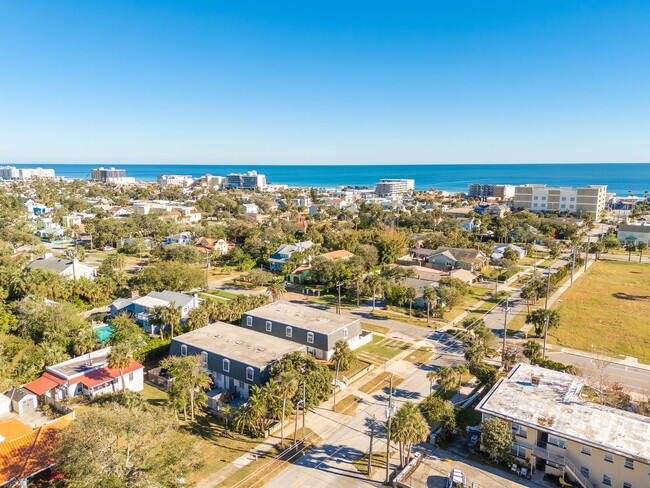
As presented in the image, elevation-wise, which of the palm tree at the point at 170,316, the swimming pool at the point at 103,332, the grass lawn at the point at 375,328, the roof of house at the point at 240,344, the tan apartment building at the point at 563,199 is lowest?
the grass lawn at the point at 375,328

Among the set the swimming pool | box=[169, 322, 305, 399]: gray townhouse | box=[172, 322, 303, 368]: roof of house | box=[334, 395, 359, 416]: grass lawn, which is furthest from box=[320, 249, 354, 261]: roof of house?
box=[334, 395, 359, 416]: grass lawn

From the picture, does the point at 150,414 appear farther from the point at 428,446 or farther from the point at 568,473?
the point at 568,473

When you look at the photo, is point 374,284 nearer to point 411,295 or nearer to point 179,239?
point 411,295

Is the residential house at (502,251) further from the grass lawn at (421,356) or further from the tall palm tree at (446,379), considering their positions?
the tall palm tree at (446,379)

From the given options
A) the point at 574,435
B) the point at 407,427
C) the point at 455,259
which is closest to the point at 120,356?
the point at 407,427

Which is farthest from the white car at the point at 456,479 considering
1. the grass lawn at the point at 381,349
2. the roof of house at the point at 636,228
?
the roof of house at the point at 636,228
